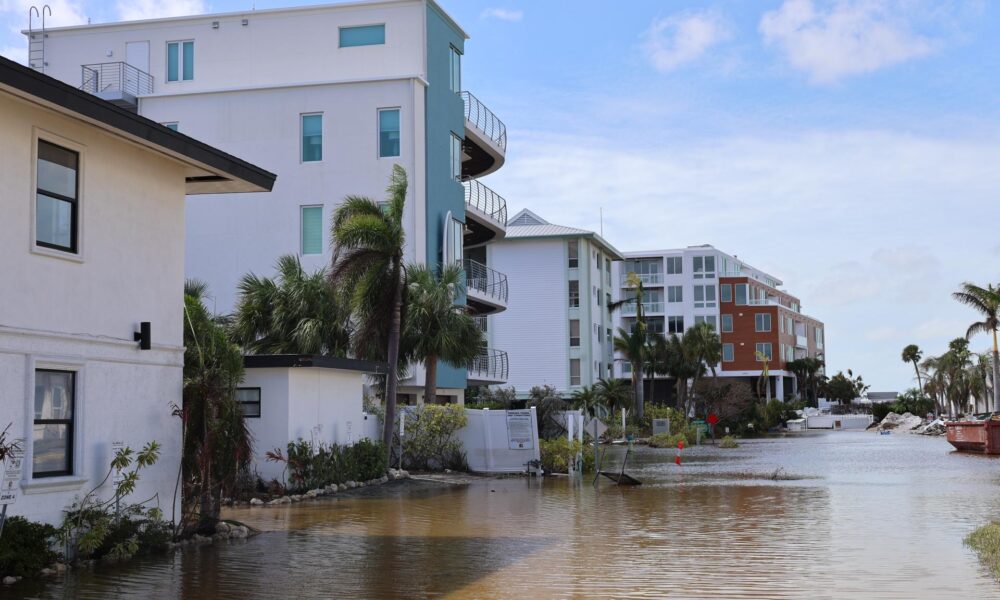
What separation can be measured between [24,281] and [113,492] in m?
3.38

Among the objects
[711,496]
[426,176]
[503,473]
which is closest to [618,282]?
[426,176]

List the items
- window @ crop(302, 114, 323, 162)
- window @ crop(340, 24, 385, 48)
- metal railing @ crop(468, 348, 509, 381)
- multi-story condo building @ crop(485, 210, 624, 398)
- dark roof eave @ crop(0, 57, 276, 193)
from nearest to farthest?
dark roof eave @ crop(0, 57, 276, 193) → window @ crop(302, 114, 323, 162) → window @ crop(340, 24, 385, 48) → metal railing @ crop(468, 348, 509, 381) → multi-story condo building @ crop(485, 210, 624, 398)

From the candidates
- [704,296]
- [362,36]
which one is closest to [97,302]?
[362,36]

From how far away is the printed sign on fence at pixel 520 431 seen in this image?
109ft

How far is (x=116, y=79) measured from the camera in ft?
141

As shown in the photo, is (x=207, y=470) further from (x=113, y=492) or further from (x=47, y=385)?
(x=47, y=385)

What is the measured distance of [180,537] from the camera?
16.8 metres

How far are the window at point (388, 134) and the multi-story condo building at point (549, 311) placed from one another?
32.7 meters

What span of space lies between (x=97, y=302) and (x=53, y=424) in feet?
5.85

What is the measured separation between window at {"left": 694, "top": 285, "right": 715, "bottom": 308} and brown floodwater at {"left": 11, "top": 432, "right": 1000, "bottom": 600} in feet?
251

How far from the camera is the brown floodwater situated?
12648mm

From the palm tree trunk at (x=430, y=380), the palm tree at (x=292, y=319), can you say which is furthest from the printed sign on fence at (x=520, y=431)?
the palm tree at (x=292, y=319)

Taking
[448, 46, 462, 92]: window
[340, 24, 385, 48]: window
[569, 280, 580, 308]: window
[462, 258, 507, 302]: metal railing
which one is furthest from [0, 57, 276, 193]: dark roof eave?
[569, 280, 580, 308]: window

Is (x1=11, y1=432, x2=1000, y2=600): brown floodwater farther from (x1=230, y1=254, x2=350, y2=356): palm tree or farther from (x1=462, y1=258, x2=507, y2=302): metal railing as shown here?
(x1=462, y1=258, x2=507, y2=302): metal railing
